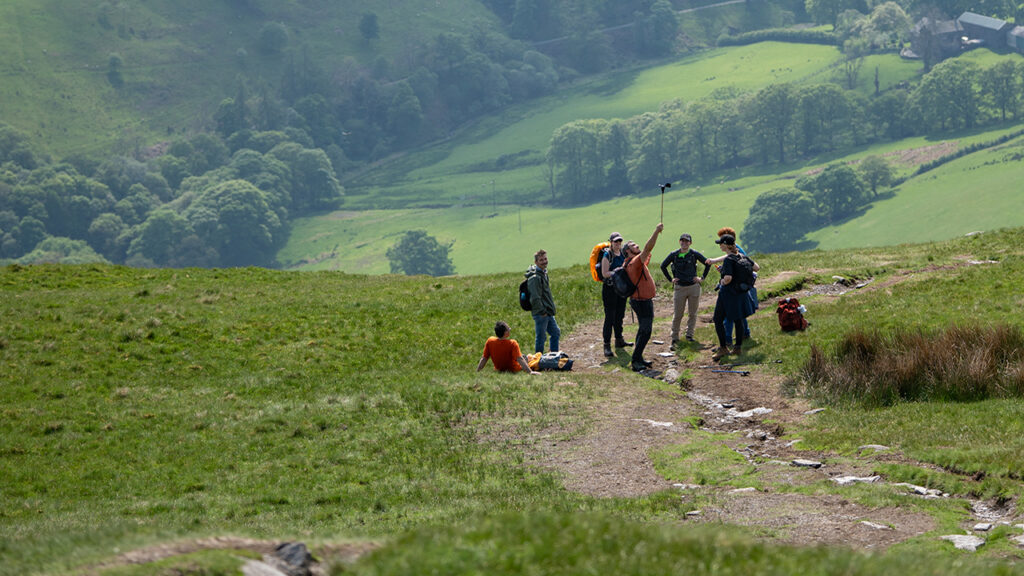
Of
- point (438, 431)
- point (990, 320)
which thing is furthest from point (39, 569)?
point (990, 320)

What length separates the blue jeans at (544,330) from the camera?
1104 inches

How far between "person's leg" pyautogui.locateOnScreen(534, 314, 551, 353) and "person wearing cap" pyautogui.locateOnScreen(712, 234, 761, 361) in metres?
4.94

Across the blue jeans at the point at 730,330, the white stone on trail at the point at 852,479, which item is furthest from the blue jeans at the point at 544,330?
the white stone on trail at the point at 852,479

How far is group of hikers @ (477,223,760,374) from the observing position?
85.9 ft

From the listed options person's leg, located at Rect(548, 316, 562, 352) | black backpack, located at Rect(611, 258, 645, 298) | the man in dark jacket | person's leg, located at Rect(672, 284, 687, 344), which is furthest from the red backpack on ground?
the man in dark jacket

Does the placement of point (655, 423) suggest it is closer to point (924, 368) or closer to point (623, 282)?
point (623, 282)

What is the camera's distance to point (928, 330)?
25.7m

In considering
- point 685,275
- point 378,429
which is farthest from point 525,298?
point 378,429

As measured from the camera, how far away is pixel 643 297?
26.2 m

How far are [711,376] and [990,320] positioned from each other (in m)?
7.95

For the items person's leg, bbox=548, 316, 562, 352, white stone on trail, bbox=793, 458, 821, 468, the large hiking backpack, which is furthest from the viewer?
person's leg, bbox=548, 316, 562, 352

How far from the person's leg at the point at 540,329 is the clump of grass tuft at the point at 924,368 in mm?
7806

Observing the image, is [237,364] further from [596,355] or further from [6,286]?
[6,286]

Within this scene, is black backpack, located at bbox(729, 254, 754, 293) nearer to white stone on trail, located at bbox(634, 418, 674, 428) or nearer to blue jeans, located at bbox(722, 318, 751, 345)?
blue jeans, located at bbox(722, 318, 751, 345)
